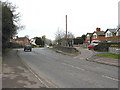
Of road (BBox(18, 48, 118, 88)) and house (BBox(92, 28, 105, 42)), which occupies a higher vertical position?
house (BBox(92, 28, 105, 42))

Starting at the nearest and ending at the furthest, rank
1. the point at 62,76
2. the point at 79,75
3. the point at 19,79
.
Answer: the point at 19,79 → the point at 62,76 → the point at 79,75

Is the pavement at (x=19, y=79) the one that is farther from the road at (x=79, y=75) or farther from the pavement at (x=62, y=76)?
the road at (x=79, y=75)

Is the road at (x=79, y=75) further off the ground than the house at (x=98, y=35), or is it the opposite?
the house at (x=98, y=35)

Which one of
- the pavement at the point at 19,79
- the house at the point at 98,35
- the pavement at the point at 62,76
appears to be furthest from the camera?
the house at the point at 98,35

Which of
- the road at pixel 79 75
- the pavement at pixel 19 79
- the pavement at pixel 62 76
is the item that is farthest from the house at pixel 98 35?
the pavement at pixel 19 79

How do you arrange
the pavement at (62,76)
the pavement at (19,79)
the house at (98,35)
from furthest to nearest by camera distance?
1. the house at (98,35)
2. the pavement at (62,76)
3. the pavement at (19,79)

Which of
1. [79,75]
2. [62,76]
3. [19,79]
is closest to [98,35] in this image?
[79,75]

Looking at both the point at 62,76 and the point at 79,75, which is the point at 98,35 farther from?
the point at 62,76

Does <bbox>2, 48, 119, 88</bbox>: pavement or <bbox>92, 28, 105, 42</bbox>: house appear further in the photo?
<bbox>92, 28, 105, 42</bbox>: house

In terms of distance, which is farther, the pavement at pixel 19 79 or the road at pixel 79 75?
the road at pixel 79 75

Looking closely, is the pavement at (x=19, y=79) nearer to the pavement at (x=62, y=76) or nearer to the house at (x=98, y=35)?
the pavement at (x=62, y=76)

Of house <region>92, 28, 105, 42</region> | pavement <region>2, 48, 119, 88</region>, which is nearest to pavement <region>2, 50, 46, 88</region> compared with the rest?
pavement <region>2, 48, 119, 88</region>

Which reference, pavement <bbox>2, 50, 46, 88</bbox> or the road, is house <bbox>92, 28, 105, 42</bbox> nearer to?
the road

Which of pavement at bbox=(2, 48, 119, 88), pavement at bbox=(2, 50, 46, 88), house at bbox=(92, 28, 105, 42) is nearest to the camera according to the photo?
pavement at bbox=(2, 50, 46, 88)
